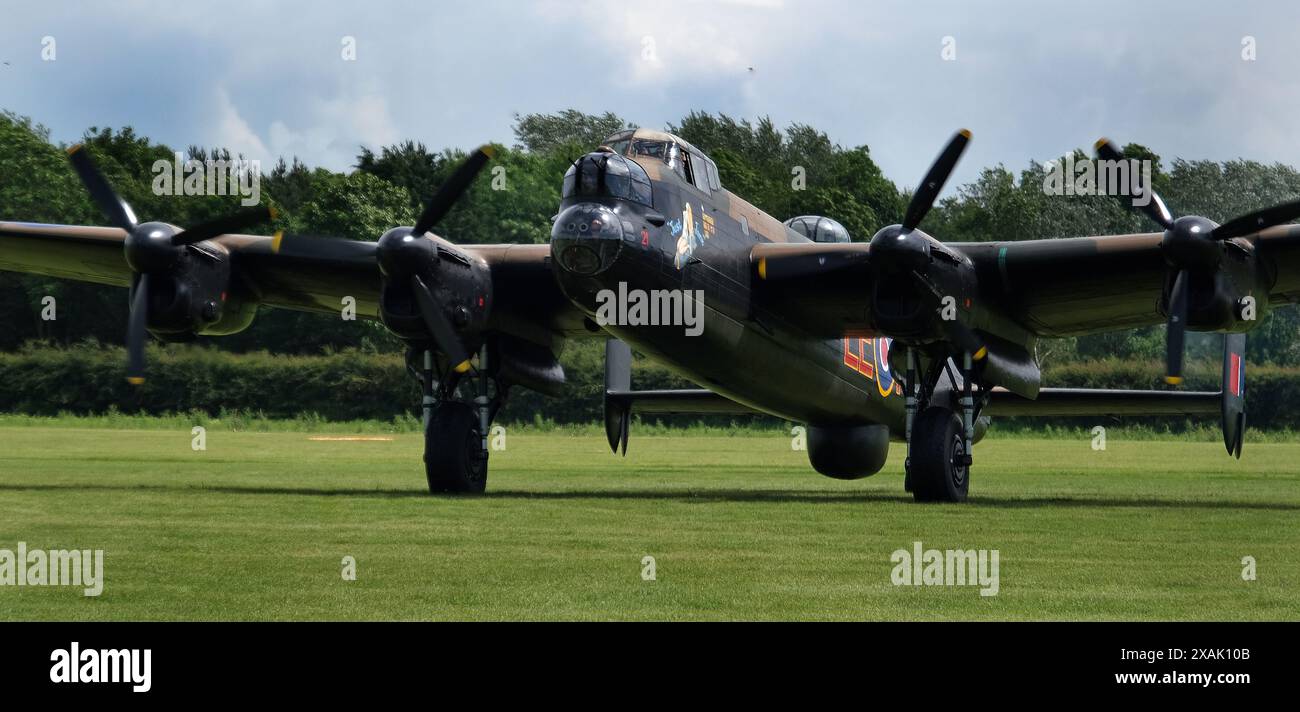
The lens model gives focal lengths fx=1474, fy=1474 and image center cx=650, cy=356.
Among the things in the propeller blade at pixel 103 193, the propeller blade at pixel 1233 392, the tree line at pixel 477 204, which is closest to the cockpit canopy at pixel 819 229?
the propeller blade at pixel 1233 392

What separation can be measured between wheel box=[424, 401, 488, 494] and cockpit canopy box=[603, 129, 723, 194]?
20.5 feet

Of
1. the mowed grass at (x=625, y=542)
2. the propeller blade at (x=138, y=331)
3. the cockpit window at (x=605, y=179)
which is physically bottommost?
the mowed grass at (x=625, y=542)

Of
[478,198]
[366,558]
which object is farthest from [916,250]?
[478,198]

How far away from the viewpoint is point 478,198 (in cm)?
9556

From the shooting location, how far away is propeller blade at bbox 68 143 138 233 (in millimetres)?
27016

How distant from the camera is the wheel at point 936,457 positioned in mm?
26016

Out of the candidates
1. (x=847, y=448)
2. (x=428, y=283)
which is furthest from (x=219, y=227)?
(x=847, y=448)

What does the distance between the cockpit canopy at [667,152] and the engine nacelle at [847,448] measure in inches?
311

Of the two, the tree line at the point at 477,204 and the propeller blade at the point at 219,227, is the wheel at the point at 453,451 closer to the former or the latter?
the propeller blade at the point at 219,227

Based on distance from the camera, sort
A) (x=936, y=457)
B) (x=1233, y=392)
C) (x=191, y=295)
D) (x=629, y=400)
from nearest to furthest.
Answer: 1. (x=936, y=457)
2. (x=191, y=295)
3. (x=1233, y=392)
4. (x=629, y=400)

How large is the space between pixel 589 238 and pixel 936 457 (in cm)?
754

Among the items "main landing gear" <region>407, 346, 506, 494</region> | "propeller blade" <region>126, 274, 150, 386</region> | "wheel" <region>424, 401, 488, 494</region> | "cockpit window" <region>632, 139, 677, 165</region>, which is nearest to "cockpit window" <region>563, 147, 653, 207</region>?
"cockpit window" <region>632, 139, 677, 165</region>

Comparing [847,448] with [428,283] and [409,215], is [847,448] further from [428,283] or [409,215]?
[409,215]

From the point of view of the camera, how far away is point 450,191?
91.2 ft
